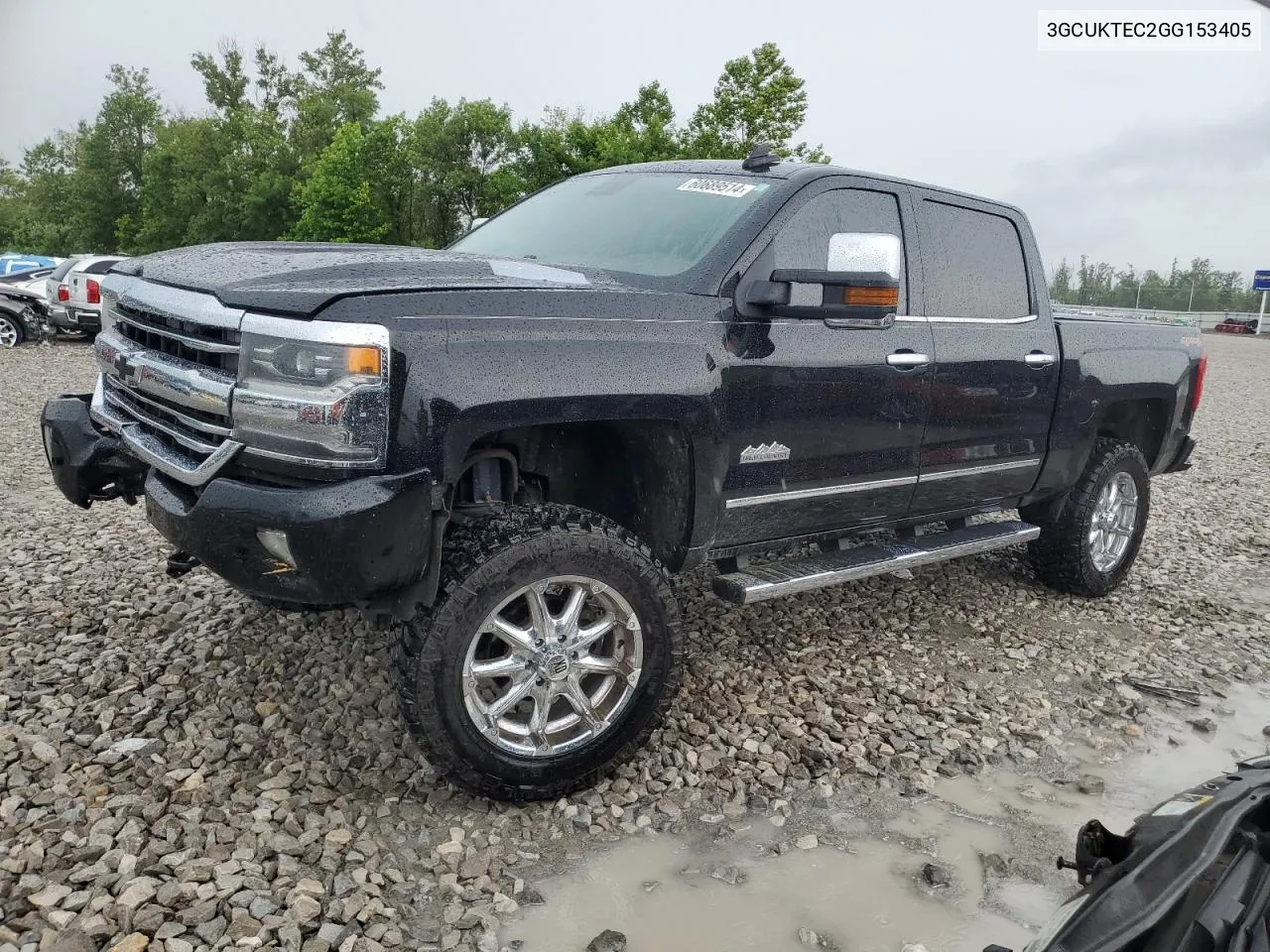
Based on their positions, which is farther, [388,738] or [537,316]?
[388,738]

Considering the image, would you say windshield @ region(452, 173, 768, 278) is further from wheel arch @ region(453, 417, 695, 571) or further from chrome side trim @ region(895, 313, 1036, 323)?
chrome side trim @ region(895, 313, 1036, 323)

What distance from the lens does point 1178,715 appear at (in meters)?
3.90

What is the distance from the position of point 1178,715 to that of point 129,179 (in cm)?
5515

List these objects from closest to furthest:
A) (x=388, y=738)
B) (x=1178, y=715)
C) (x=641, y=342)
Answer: (x=641, y=342), (x=388, y=738), (x=1178, y=715)

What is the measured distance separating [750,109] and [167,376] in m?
25.8

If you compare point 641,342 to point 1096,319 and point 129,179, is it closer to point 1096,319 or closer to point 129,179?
point 1096,319

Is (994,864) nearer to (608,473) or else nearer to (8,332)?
(608,473)

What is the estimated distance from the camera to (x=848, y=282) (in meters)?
2.96

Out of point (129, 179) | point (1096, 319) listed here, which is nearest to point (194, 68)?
point (129, 179)

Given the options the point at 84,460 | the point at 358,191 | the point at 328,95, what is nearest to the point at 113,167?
the point at 328,95

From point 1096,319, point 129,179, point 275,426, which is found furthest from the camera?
point 129,179

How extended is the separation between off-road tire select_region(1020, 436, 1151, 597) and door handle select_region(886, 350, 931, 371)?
1.77 meters

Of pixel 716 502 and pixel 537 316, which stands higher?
pixel 537 316

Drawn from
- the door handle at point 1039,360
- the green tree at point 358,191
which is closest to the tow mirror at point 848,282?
the door handle at point 1039,360
